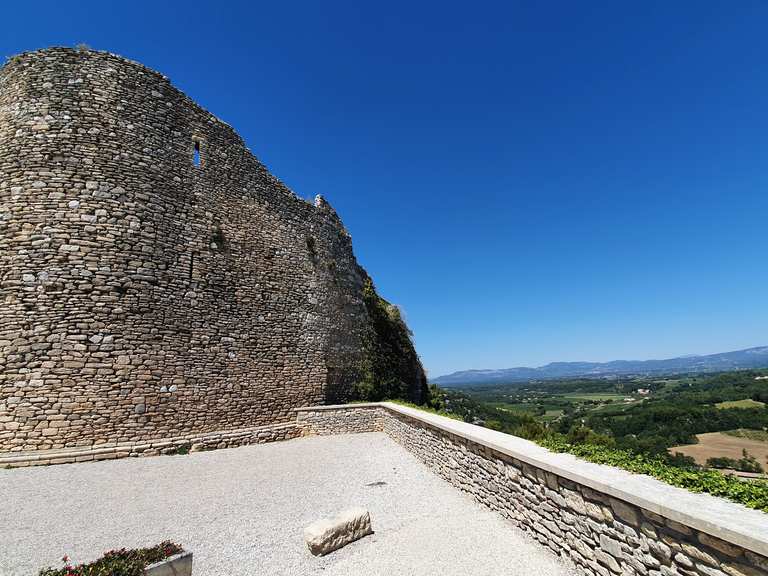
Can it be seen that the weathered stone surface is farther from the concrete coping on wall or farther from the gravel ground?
the concrete coping on wall

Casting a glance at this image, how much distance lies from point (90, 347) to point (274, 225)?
7.75 metres

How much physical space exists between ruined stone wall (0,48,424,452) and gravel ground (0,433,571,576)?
6.36ft

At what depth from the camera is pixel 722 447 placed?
3095 centimetres

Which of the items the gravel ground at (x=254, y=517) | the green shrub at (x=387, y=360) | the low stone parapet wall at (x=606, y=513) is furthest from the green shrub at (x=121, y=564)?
the green shrub at (x=387, y=360)

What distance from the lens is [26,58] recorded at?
451 inches

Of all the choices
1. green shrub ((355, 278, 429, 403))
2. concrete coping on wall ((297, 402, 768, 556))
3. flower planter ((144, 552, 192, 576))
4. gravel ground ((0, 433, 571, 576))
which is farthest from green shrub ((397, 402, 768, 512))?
green shrub ((355, 278, 429, 403))

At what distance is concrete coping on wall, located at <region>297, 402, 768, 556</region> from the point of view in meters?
2.90

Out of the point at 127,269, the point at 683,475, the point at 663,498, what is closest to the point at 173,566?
the point at 663,498

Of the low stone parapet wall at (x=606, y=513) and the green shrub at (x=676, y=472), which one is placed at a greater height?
the green shrub at (x=676, y=472)

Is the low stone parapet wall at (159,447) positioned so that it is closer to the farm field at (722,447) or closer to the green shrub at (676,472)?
the green shrub at (676,472)

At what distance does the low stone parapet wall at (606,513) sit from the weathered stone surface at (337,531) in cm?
237

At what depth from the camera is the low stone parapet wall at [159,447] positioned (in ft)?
29.5

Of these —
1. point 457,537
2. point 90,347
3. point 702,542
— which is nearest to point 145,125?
point 90,347

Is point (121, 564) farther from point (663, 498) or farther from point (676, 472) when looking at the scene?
point (676, 472)
